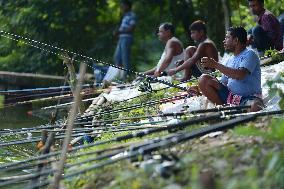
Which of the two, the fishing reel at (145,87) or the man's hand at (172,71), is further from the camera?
the man's hand at (172,71)

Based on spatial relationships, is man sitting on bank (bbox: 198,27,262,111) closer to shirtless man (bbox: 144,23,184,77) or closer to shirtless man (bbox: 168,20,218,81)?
shirtless man (bbox: 168,20,218,81)

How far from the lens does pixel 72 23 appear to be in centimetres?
2062

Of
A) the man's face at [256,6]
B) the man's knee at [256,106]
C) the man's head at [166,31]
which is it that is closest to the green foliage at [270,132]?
the man's knee at [256,106]

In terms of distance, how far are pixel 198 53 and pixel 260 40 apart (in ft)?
3.41

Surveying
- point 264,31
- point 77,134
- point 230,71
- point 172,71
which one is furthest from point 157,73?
point 77,134

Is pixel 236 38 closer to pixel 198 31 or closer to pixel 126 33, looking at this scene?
pixel 198 31

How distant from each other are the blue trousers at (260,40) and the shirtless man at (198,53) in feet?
2.22

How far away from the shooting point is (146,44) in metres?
23.4

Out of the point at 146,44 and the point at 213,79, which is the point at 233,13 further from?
the point at 213,79

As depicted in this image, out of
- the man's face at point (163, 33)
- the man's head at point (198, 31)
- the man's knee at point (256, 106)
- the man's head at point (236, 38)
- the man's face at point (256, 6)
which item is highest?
the man's face at point (256, 6)

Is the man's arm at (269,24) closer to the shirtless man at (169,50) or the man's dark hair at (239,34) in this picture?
the shirtless man at (169,50)

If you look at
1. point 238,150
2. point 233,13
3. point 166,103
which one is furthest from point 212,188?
point 233,13

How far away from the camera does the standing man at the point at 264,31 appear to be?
12.2m

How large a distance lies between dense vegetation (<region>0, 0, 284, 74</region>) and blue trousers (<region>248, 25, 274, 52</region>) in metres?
5.35
